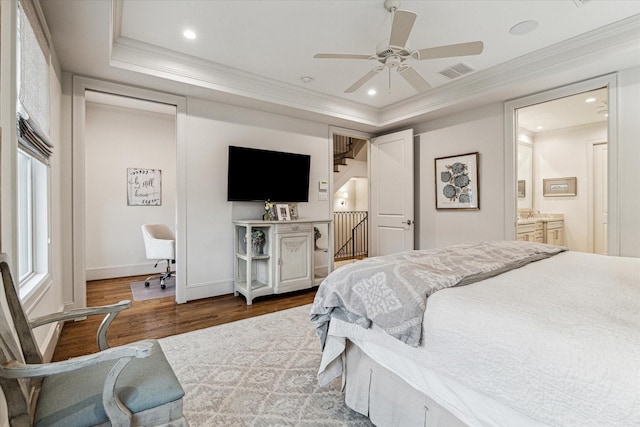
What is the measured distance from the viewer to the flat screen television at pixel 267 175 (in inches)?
154

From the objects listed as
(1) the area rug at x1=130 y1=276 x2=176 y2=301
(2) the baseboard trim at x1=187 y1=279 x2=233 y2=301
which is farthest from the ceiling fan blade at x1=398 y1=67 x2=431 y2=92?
(1) the area rug at x1=130 y1=276 x2=176 y2=301

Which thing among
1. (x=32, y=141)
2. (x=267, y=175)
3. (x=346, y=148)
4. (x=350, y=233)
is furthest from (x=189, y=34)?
(x=350, y=233)

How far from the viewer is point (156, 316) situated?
3.19 metres

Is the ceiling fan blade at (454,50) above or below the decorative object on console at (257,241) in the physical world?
above

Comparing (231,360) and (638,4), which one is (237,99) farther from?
(638,4)

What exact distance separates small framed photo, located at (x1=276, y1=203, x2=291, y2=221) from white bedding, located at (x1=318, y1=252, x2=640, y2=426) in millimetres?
2712

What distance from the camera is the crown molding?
270 centimetres

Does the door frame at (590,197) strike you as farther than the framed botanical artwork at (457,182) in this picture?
Yes

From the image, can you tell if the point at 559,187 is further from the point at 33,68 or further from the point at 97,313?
the point at 33,68

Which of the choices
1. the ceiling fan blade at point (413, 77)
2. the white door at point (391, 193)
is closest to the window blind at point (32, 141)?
the ceiling fan blade at point (413, 77)

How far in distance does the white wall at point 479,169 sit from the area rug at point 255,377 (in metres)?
2.53

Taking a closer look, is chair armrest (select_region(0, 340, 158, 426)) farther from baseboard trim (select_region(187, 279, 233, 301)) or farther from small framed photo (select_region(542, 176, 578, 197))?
small framed photo (select_region(542, 176, 578, 197))

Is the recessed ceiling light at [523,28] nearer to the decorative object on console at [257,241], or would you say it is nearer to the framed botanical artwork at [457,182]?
the framed botanical artwork at [457,182]

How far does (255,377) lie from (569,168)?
246 inches
